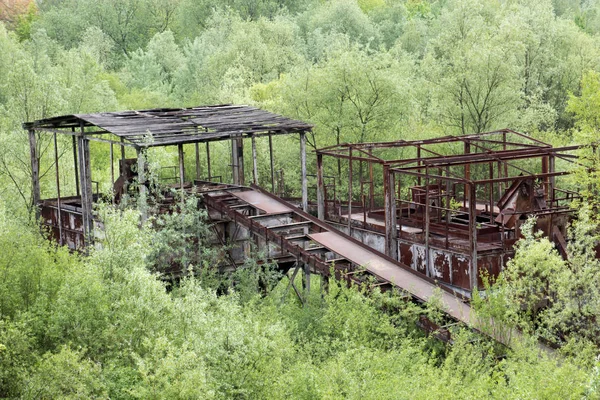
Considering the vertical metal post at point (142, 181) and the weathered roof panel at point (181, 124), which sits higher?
the weathered roof panel at point (181, 124)

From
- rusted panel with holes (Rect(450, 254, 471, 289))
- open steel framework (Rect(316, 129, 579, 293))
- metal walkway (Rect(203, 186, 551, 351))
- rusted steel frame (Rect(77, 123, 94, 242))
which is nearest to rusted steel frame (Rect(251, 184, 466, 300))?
metal walkway (Rect(203, 186, 551, 351))

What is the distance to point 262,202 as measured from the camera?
2769 cm

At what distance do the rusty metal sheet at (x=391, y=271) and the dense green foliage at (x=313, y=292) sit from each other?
2.66 feet

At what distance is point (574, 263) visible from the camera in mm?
21078

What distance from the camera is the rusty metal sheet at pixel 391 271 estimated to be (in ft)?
72.8

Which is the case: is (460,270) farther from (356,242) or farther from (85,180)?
(85,180)

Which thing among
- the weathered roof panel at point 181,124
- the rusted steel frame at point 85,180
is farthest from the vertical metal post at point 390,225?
the rusted steel frame at point 85,180

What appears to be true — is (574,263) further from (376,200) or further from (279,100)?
(279,100)

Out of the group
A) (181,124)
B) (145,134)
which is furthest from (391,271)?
(181,124)

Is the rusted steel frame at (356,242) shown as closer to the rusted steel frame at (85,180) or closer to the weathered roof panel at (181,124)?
the weathered roof panel at (181,124)

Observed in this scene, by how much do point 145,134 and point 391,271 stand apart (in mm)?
8496

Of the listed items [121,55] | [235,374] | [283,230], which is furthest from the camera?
[121,55]

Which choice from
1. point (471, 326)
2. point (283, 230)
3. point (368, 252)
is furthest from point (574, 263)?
point (283, 230)

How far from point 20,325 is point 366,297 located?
877 cm
